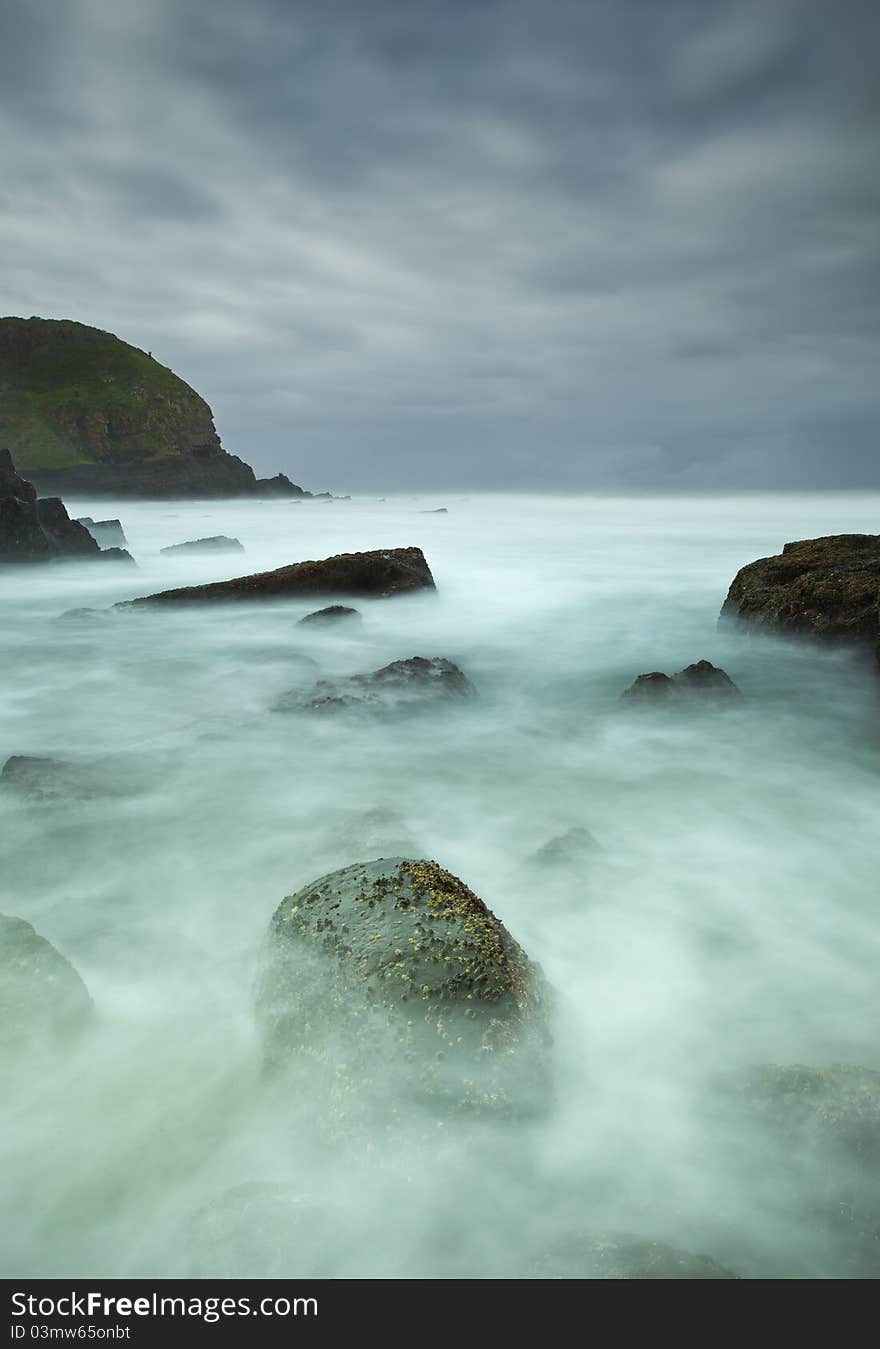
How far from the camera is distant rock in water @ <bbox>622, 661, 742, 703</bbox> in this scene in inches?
332

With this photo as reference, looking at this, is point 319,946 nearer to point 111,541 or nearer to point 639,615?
point 639,615

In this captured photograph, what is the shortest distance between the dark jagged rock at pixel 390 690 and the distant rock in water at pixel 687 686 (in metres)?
2.06

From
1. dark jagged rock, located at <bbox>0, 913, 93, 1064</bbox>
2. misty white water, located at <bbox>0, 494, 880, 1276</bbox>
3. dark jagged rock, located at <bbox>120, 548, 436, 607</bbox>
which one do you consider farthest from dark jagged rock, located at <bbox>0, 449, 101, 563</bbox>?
dark jagged rock, located at <bbox>0, 913, 93, 1064</bbox>

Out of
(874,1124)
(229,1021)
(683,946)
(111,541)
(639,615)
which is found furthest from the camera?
(111,541)

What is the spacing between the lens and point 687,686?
8477mm

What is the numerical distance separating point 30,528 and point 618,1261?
2228 centimetres

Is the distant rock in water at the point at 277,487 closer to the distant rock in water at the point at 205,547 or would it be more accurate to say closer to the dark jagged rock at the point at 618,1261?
the distant rock in water at the point at 205,547

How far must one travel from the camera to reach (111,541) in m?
28.2

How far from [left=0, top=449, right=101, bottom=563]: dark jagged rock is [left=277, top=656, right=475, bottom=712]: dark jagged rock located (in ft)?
49.6

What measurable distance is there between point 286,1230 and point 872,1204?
2.00m

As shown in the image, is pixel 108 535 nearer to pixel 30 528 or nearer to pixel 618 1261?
pixel 30 528

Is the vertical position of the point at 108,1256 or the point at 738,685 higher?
the point at 738,685
